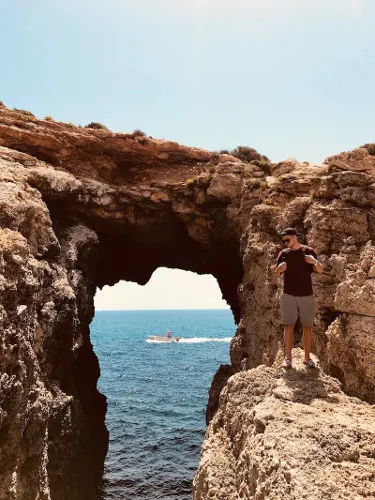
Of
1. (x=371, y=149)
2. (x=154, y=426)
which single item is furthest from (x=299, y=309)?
(x=154, y=426)

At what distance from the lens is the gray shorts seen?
855cm

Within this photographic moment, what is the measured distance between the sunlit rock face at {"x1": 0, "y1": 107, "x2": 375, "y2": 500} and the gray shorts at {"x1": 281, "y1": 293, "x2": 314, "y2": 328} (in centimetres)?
117

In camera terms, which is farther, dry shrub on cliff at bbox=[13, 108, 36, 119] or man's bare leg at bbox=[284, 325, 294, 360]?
dry shrub on cliff at bbox=[13, 108, 36, 119]

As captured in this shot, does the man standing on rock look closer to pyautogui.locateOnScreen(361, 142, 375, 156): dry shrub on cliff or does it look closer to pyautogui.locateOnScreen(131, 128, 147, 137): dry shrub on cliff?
pyautogui.locateOnScreen(361, 142, 375, 156): dry shrub on cliff

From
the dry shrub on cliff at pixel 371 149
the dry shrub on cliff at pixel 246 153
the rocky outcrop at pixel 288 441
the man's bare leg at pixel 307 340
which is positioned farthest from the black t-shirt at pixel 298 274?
the dry shrub on cliff at pixel 246 153

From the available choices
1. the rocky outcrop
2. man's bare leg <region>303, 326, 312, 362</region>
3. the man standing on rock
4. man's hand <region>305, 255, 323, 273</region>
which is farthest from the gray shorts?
the rocky outcrop

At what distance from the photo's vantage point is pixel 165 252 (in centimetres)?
2506

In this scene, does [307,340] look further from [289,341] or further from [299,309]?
[299,309]

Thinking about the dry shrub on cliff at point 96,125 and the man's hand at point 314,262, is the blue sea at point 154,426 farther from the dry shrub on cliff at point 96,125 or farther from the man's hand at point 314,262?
the dry shrub on cliff at point 96,125

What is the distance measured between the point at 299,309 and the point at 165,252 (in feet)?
55.3

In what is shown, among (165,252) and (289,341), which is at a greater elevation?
(165,252)

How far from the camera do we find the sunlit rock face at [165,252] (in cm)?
740

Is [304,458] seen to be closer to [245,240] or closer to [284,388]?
[284,388]

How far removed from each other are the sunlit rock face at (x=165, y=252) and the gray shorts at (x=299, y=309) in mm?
1167
